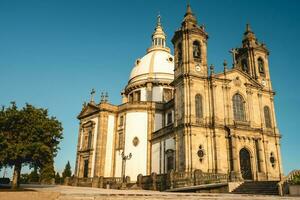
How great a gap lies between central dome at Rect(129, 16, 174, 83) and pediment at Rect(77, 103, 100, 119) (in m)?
10.1

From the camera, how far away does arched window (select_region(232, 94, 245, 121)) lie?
3638cm

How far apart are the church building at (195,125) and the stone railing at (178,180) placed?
1.59 metres

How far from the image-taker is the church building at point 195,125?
33.1 m

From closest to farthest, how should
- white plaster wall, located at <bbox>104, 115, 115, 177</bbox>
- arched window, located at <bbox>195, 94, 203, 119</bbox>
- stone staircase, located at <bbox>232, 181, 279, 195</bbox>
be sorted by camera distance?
stone staircase, located at <bbox>232, 181, 279, 195</bbox>
arched window, located at <bbox>195, 94, 203, 119</bbox>
white plaster wall, located at <bbox>104, 115, 115, 177</bbox>

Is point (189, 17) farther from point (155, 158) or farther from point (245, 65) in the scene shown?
point (155, 158)

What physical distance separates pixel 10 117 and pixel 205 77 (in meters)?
21.5

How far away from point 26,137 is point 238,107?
24100 mm

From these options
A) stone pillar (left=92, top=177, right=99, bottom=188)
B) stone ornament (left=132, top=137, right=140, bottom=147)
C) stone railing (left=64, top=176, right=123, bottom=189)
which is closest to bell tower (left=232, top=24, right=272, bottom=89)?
stone ornament (left=132, top=137, right=140, bottom=147)

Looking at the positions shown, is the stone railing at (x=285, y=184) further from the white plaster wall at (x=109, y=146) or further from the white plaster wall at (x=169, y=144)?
the white plaster wall at (x=109, y=146)

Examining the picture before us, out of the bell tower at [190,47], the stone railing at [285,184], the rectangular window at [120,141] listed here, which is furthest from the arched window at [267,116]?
the rectangular window at [120,141]

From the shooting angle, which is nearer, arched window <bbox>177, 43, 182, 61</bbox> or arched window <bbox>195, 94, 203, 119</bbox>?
arched window <bbox>195, 94, 203, 119</bbox>

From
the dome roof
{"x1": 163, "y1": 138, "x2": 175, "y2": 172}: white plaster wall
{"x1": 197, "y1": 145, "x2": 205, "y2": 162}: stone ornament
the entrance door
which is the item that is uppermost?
the dome roof

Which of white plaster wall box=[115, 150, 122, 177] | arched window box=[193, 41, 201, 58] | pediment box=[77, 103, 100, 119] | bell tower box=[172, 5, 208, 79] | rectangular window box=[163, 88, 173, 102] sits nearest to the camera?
bell tower box=[172, 5, 208, 79]

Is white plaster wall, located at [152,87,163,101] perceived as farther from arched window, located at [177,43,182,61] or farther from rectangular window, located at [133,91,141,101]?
arched window, located at [177,43,182,61]
